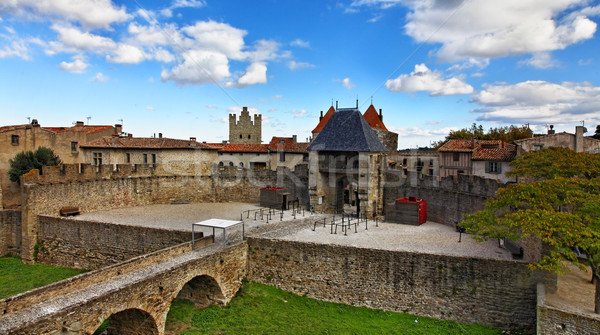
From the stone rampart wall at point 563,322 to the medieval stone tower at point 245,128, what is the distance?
44.3 metres

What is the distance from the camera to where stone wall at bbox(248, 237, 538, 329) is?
47.0 feet

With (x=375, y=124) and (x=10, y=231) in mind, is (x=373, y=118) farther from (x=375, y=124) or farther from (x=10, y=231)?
(x=10, y=231)

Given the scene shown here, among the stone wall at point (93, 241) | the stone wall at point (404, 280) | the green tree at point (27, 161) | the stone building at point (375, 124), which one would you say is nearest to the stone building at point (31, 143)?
the green tree at point (27, 161)

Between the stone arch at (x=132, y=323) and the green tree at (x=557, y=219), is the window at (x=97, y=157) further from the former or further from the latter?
the green tree at (x=557, y=219)

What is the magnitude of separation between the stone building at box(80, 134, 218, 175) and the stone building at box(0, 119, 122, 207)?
109 cm

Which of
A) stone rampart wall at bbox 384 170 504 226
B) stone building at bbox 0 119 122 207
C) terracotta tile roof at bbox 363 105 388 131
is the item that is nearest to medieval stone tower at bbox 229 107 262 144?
terracotta tile roof at bbox 363 105 388 131

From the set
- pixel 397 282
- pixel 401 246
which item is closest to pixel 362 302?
pixel 397 282

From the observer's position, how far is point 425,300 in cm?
1542

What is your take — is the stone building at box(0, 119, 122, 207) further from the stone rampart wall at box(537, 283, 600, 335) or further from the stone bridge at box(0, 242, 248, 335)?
the stone rampart wall at box(537, 283, 600, 335)

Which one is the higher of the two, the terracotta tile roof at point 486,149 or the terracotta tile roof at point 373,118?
the terracotta tile roof at point 373,118

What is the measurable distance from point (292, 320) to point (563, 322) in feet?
28.6

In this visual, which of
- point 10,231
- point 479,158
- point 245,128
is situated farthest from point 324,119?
point 10,231

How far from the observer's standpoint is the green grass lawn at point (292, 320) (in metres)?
14.1

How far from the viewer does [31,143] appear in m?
31.0
